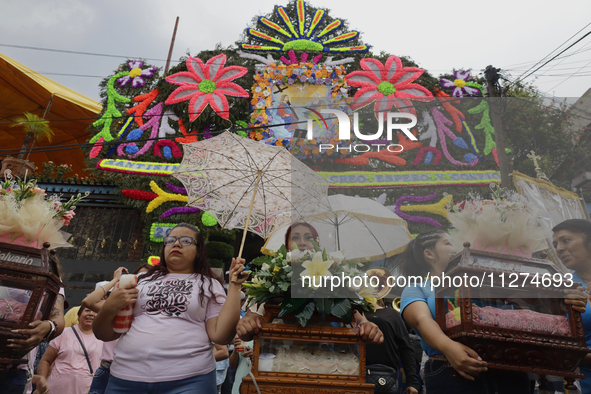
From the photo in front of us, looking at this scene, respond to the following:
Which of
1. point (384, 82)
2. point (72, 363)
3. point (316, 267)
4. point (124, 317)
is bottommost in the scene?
point (72, 363)

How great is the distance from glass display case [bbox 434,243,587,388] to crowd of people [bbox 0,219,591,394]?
0.24 feet

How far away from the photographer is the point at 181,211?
26.8 ft

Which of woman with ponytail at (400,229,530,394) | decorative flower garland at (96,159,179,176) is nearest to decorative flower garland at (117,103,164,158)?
decorative flower garland at (96,159,179,176)

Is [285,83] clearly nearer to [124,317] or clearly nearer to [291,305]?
[124,317]

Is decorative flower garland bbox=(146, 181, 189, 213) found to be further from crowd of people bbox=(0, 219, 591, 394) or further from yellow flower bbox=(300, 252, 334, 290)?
yellow flower bbox=(300, 252, 334, 290)

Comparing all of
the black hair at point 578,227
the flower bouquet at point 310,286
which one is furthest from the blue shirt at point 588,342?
the flower bouquet at point 310,286

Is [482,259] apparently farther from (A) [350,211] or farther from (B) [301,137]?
(B) [301,137]

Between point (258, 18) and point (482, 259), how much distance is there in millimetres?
10836

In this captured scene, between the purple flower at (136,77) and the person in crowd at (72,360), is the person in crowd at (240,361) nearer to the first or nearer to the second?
the person in crowd at (72,360)

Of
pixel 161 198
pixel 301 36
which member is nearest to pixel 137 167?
pixel 161 198

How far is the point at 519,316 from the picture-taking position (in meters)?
1.56

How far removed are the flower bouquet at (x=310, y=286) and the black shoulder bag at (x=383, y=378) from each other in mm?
805

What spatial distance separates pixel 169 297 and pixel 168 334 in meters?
0.22

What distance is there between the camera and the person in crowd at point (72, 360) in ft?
10.7
